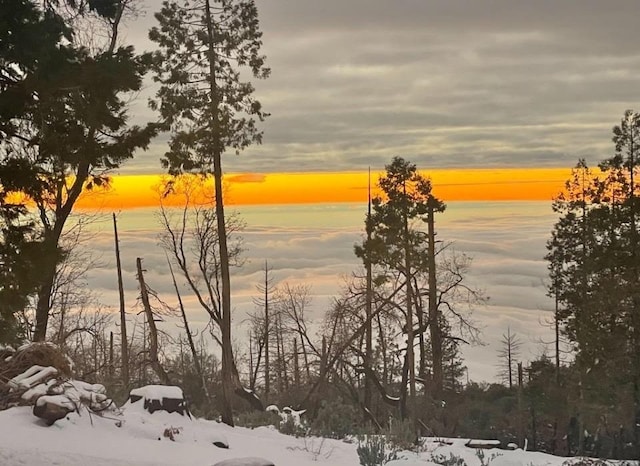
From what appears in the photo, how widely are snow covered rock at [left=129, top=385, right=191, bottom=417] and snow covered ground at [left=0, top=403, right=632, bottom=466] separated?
15 centimetres

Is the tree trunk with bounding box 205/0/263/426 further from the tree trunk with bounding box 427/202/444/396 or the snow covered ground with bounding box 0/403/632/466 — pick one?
the tree trunk with bounding box 427/202/444/396

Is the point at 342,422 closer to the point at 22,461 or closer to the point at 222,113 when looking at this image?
the point at 222,113

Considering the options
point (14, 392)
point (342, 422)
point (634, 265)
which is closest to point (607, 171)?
point (634, 265)

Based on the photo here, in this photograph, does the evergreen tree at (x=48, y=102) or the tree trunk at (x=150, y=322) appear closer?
the evergreen tree at (x=48, y=102)

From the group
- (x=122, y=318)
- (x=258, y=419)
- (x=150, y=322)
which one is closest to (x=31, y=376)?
(x=258, y=419)

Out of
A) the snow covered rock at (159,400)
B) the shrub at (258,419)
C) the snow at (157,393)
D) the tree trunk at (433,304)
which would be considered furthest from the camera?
the tree trunk at (433,304)

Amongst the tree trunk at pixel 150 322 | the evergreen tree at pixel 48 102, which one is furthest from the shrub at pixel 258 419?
the evergreen tree at pixel 48 102

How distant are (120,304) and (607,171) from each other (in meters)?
21.7

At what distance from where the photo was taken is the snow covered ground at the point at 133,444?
9.29m

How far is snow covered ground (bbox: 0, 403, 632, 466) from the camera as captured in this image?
929 cm

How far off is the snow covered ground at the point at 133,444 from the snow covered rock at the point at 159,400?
0.50 ft

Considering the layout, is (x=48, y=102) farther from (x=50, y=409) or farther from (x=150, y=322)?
(x=150, y=322)

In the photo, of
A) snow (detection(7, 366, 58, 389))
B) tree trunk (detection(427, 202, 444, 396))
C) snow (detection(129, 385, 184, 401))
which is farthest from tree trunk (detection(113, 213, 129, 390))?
snow (detection(7, 366, 58, 389))

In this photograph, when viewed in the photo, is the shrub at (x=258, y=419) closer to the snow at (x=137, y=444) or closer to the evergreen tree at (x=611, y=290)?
the snow at (x=137, y=444)
